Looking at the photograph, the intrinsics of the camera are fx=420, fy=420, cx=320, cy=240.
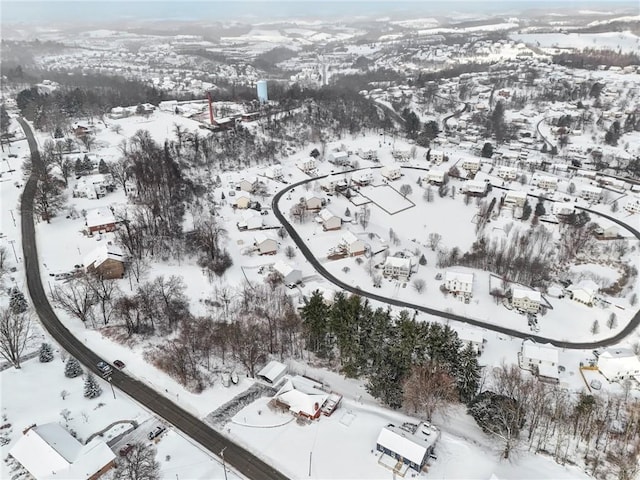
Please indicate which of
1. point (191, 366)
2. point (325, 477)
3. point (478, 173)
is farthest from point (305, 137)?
point (325, 477)

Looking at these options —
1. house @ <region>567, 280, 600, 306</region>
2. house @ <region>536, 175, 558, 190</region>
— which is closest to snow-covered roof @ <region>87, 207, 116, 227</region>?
house @ <region>567, 280, 600, 306</region>

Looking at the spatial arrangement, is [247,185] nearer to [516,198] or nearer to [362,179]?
[362,179]

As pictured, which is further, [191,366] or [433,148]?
[433,148]

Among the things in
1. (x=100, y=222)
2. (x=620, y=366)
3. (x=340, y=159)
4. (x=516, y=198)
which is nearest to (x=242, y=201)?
(x=100, y=222)

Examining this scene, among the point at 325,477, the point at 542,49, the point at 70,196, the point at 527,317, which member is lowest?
the point at 527,317

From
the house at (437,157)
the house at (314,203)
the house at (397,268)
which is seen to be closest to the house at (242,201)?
the house at (314,203)

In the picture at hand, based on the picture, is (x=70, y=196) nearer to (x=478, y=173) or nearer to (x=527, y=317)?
(x=527, y=317)

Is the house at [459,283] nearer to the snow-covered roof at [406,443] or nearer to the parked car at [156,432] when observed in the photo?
the snow-covered roof at [406,443]
